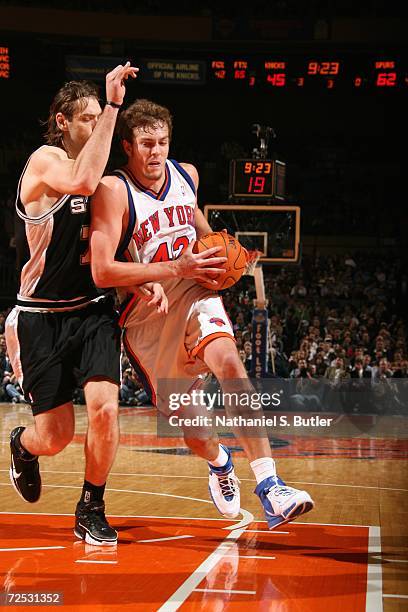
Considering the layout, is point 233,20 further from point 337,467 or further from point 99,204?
point 99,204

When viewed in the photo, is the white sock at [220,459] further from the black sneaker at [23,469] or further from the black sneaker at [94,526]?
the black sneaker at [23,469]

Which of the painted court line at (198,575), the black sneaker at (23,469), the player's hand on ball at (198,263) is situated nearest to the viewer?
the painted court line at (198,575)

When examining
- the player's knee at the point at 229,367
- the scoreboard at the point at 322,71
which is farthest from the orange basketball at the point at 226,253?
the scoreboard at the point at 322,71

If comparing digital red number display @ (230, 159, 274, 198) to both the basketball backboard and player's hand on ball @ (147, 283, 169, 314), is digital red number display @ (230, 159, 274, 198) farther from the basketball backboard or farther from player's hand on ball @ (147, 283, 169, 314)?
player's hand on ball @ (147, 283, 169, 314)

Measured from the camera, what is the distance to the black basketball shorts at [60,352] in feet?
14.4

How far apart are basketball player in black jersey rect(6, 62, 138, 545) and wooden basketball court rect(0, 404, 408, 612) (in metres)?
0.43

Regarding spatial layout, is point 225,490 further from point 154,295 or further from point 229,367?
point 154,295

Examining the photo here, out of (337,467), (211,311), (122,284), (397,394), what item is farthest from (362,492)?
(397,394)

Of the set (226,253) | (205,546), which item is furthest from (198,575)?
(226,253)

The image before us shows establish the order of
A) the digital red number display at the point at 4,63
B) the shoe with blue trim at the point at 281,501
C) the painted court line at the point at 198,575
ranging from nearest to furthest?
the painted court line at the point at 198,575
the shoe with blue trim at the point at 281,501
the digital red number display at the point at 4,63

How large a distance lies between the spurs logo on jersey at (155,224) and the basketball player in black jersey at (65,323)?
0.26 metres

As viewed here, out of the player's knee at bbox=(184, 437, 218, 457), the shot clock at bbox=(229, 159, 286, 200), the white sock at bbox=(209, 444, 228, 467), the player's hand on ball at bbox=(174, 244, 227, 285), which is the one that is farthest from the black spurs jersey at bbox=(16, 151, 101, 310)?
the shot clock at bbox=(229, 159, 286, 200)

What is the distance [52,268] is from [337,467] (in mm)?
4831

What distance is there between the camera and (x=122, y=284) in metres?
4.34
